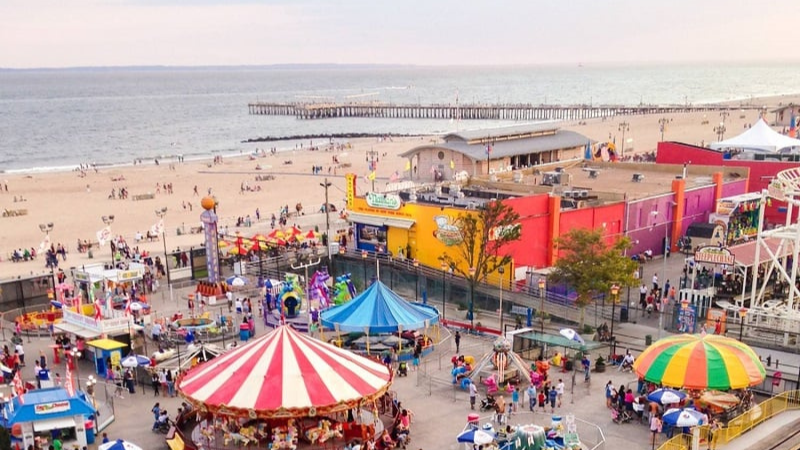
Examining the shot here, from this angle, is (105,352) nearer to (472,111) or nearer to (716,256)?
(716,256)

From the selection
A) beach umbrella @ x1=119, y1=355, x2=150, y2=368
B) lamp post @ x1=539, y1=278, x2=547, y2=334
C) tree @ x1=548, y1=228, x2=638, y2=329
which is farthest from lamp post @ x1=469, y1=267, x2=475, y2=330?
beach umbrella @ x1=119, y1=355, x2=150, y2=368

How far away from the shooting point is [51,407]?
19.9 metres

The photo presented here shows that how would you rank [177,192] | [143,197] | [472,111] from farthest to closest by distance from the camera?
1. [472,111]
2. [177,192]
3. [143,197]

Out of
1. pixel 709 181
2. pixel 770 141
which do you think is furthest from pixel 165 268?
pixel 770 141

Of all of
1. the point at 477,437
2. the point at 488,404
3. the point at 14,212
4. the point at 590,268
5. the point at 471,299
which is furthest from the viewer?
the point at 14,212

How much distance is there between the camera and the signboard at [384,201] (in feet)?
124

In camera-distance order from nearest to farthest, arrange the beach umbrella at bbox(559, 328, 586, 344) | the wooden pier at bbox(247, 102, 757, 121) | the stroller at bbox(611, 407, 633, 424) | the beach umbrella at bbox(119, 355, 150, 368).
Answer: the stroller at bbox(611, 407, 633, 424), the beach umbrella at bbox(119, 355, 150, 368), the beach umbrella at bbox(559, 328, 586, 344), the wooden pier at bbox(247, 102, 757, 121)

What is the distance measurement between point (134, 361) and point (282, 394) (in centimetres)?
831

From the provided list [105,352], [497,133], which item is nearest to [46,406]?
[105,352]

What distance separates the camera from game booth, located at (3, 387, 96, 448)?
64.8 ft

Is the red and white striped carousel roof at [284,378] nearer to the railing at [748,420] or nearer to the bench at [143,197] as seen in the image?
the railing at [748,420]

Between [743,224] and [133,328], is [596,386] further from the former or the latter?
[743,224]

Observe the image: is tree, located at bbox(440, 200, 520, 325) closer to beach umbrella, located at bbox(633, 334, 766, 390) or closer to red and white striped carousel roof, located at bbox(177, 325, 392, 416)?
beach umbrella, located at bbox(633, 334, 766, 390)

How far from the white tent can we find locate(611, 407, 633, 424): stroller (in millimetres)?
38008
